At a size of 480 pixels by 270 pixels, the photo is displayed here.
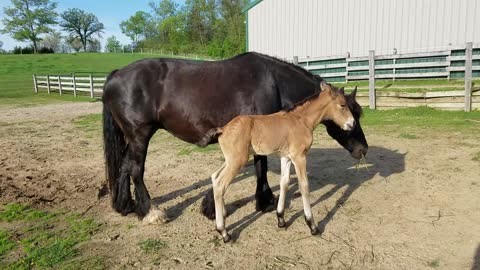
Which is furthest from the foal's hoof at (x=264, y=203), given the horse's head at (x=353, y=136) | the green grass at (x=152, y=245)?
the green grass at (x=152, y=245)

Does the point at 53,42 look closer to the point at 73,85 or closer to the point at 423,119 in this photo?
the point at 73,85

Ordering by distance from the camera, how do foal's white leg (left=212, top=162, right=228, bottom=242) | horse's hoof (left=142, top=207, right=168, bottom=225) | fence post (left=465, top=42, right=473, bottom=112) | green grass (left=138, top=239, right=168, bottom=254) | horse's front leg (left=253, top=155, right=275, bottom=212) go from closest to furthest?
green grass (left=138, top=239, right=168, bottom=254) → foal's white leg (left=212, top=162, right=228, bottom=242) → horse's hoof (left=142, top=207, right=168, bottom=225) → horse's front leg (left=253, top=155, right=275, bottom=212) → fence post (left=465, top=42, right=473, bottom=112)

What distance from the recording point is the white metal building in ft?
47.0

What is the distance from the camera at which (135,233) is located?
3.96m

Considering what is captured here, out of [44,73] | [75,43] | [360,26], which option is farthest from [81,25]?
[360,26]

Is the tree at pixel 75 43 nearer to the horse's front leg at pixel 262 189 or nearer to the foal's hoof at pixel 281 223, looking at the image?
the horse's front leg at pixel 262 189

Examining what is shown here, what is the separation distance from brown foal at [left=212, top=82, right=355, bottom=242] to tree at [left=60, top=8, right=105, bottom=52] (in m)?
102

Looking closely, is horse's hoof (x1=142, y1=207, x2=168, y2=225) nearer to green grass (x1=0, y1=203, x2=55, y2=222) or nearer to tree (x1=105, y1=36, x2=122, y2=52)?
green grass (x1=0, y1=203, x2=55, y2=222)

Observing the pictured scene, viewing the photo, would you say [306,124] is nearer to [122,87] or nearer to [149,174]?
[122,87]

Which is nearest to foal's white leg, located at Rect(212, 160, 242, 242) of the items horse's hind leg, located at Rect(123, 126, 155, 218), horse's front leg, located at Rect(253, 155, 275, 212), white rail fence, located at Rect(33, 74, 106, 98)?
horse's front leg, located at Rect(253, 155, 275, 212)

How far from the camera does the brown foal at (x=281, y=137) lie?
3.56 meters

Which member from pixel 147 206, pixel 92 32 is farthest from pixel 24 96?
pixel 92 32

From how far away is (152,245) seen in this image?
11.9 feet

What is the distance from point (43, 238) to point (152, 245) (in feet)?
4.04
